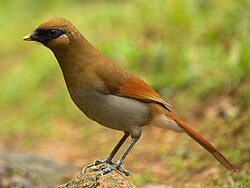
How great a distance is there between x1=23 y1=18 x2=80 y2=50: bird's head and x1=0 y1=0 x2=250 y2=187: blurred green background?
1914 mm

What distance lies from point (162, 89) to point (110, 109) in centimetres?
358

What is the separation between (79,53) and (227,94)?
3091 mm

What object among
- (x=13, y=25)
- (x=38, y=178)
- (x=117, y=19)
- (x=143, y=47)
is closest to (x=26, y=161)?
(x=38, y=178)

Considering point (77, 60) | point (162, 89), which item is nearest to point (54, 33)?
point (77, 60)

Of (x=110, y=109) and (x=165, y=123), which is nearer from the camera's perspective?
(x=110, y=109)

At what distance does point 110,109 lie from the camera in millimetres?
4590

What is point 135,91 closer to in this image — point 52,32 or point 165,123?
point 165,123

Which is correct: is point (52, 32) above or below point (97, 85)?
above

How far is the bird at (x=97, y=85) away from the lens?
4555 mm

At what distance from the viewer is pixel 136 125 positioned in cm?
474

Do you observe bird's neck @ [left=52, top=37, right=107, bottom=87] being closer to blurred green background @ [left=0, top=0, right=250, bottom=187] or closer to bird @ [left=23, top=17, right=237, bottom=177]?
bird @ [left=23, top=17, right=237, bottom=177]

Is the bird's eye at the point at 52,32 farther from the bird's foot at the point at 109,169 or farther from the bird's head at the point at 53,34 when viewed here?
the bird's foot at the point at 109,169

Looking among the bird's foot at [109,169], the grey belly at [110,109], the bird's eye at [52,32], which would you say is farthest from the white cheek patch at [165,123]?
the bird's eye at [52,32]

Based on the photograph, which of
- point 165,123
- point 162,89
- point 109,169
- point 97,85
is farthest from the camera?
point 162,89
